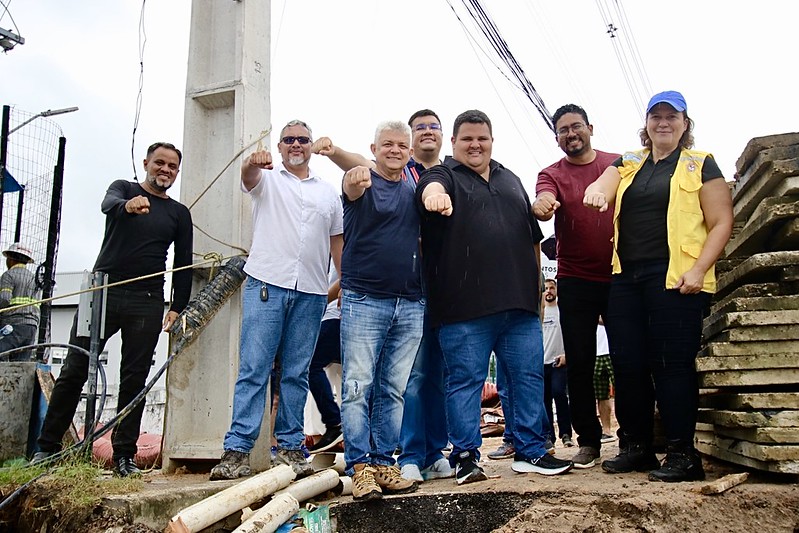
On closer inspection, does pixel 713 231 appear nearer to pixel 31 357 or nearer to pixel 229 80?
pixel 229 80

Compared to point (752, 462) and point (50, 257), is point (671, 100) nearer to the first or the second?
point (752, 462)

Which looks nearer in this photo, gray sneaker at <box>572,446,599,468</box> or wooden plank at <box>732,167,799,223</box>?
wooden plank at <box>732,167,799,223</box>

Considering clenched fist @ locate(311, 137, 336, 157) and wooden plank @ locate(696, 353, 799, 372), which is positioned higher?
clenched fist @ locate(311, 137, 336, 157)

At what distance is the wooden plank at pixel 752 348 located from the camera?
347 cm

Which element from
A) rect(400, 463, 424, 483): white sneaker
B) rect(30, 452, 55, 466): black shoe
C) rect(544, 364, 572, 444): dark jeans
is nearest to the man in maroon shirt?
rect(400, 463, 424, 483): white sneaker

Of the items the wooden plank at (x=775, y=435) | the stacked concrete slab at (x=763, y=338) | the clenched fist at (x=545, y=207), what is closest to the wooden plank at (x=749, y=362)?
the stacked concrete slab at (x=763, y=338)

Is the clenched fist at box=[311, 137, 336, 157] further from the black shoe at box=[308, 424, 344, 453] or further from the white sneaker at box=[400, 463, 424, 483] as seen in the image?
the black shoe at box=[308, 424, 344, 453]

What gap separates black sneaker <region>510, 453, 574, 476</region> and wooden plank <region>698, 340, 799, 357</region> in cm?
95

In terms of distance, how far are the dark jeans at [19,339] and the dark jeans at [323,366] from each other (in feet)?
10.4

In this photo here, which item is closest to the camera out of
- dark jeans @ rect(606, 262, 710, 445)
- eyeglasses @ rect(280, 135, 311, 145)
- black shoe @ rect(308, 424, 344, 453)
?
dark jeans @ rect(606, 262, 710, 445)

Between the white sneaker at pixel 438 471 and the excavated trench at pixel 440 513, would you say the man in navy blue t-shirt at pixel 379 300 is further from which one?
the white sneaker at pixel 438 471

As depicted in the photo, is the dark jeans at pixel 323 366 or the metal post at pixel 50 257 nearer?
the dark jeans at pixel 323 366

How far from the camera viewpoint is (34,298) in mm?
7410

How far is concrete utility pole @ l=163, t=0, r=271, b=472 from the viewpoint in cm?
454
